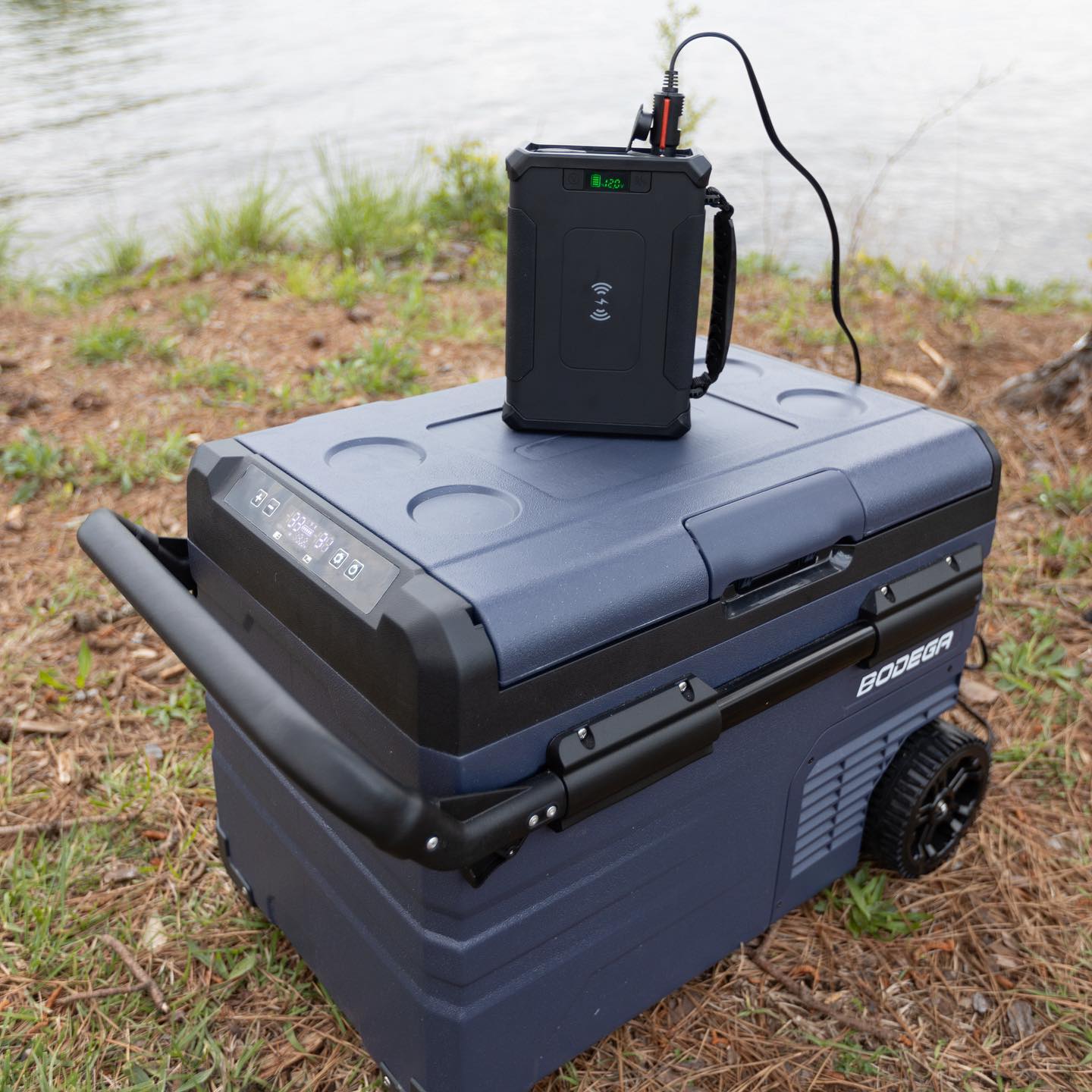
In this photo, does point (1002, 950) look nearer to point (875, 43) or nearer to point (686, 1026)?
point (686, 1026)

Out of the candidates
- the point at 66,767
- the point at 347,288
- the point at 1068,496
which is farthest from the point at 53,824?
the point at 347,288

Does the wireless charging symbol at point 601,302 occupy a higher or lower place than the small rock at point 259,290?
higher

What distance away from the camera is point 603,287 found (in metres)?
1.30

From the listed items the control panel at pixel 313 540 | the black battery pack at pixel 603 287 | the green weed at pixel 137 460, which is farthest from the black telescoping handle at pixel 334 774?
the green weed at pixel 137 460

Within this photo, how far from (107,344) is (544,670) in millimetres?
3004

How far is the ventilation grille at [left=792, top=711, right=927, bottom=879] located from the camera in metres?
1.48

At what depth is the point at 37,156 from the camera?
7676mm

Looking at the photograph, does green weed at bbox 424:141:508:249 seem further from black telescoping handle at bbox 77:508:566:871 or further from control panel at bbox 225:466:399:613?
black telescoping handle at bbox 77:508:566:871

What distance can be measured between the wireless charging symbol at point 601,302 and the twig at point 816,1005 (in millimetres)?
994

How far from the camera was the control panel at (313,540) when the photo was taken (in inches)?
41.3

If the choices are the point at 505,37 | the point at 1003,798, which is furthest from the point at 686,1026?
the point at 505,37

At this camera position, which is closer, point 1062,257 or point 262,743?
point 262,743

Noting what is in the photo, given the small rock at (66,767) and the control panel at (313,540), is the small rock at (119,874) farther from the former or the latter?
the control panel at (313,540)

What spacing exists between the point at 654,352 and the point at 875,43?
13270 mm
